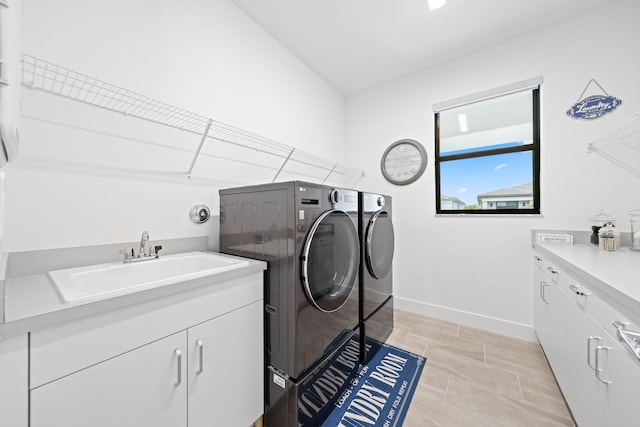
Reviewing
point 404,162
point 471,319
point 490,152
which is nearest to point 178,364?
point 471,319

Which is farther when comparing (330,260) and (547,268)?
(547,268)

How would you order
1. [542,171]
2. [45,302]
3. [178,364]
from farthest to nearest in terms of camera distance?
[542,171] → [178,364] → [45,302]

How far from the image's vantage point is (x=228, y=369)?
1.13m

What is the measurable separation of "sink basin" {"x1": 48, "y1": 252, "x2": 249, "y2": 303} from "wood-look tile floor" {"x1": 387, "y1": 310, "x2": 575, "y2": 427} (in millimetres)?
1505

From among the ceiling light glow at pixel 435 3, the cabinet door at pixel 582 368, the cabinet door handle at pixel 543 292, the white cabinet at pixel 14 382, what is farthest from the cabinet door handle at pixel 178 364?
the ceiling light glow at pixel 435 3

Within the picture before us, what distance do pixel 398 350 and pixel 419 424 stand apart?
725mm

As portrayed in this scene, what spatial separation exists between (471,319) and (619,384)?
1.80 m

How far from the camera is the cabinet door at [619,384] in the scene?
773mm

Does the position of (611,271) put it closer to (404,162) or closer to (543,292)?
(543,292)

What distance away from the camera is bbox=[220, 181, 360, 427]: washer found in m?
1.23

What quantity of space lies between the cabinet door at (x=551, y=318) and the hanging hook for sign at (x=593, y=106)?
52.9 inches

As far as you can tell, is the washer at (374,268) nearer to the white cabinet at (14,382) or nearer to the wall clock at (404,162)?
the wall clock at (404,162)

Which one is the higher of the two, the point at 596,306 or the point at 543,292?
the point at 596,306

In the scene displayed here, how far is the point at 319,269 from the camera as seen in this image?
1.37 metres
